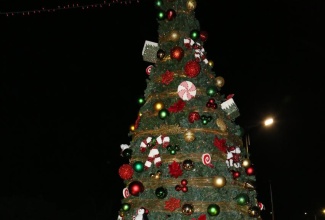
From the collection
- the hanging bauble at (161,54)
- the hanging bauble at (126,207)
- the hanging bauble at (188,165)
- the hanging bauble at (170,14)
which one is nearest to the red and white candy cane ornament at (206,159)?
the hanging bauble at (188,165)

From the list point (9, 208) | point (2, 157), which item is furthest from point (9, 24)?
point (9, 208)

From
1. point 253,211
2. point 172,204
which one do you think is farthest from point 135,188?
point 253,211

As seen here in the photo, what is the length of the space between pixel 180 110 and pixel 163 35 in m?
1.20

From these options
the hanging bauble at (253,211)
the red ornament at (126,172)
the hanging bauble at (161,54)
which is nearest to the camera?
the hanging bauble at (253,211)

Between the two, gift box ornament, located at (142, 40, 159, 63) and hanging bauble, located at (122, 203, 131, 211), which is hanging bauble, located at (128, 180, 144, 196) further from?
gift box ornament, located at (142, 40, 159, 63)

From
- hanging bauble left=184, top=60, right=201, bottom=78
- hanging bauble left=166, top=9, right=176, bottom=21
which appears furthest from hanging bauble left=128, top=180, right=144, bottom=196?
hanging bauble left=166, top=9, right=176, bottom=21

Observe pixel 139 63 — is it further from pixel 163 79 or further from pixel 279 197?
pixel 279 197

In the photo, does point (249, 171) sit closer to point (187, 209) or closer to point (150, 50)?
point (187, 209)

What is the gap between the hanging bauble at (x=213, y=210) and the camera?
13.0 feet

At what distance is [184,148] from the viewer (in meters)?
4.32

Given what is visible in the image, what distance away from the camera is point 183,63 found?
4766mm

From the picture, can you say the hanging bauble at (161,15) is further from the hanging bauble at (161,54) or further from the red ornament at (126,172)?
the red ornament at (126,172)

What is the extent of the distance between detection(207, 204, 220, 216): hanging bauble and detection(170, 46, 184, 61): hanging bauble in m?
1.87

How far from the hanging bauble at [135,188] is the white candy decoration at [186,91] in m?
1.14
